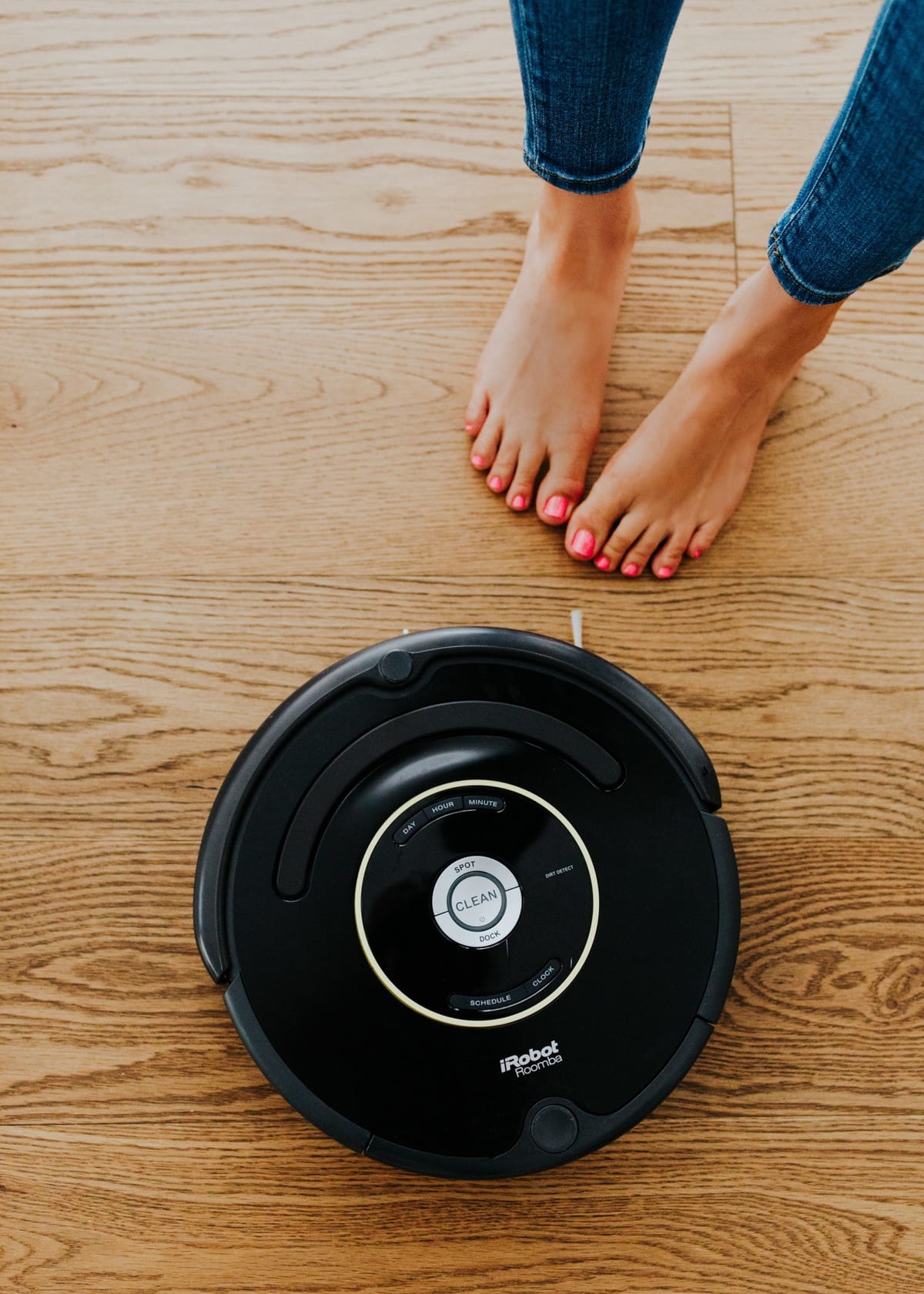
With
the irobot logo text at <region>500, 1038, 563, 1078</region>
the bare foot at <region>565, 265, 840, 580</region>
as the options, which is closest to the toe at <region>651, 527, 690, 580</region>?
the bare foot at <region>565, 265, 840, 580</region>

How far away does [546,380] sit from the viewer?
0.73 metres

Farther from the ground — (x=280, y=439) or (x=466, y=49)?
(x=466, y=49)

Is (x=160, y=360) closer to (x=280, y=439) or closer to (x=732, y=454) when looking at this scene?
(x=280, y=439)

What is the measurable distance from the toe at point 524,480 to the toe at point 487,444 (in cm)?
2

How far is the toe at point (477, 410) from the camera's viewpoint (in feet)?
2.44

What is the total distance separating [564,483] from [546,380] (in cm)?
8

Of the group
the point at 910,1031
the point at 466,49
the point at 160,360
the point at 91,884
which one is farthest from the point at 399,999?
the point at 466,49

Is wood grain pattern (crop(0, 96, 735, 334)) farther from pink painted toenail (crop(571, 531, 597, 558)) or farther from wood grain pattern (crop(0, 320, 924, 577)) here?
pink painted toenail (crop(571, 531, 597, 558))

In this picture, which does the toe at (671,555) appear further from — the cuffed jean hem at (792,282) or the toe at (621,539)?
the cuffed jean hem at (792,282)

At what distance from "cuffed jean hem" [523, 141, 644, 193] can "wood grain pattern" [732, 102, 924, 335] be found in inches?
8.4

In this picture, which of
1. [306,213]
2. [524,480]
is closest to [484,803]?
[524,480]

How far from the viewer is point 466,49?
0.80 meters

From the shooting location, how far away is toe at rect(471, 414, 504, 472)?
2.42ft

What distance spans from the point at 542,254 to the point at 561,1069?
23.0 inches
